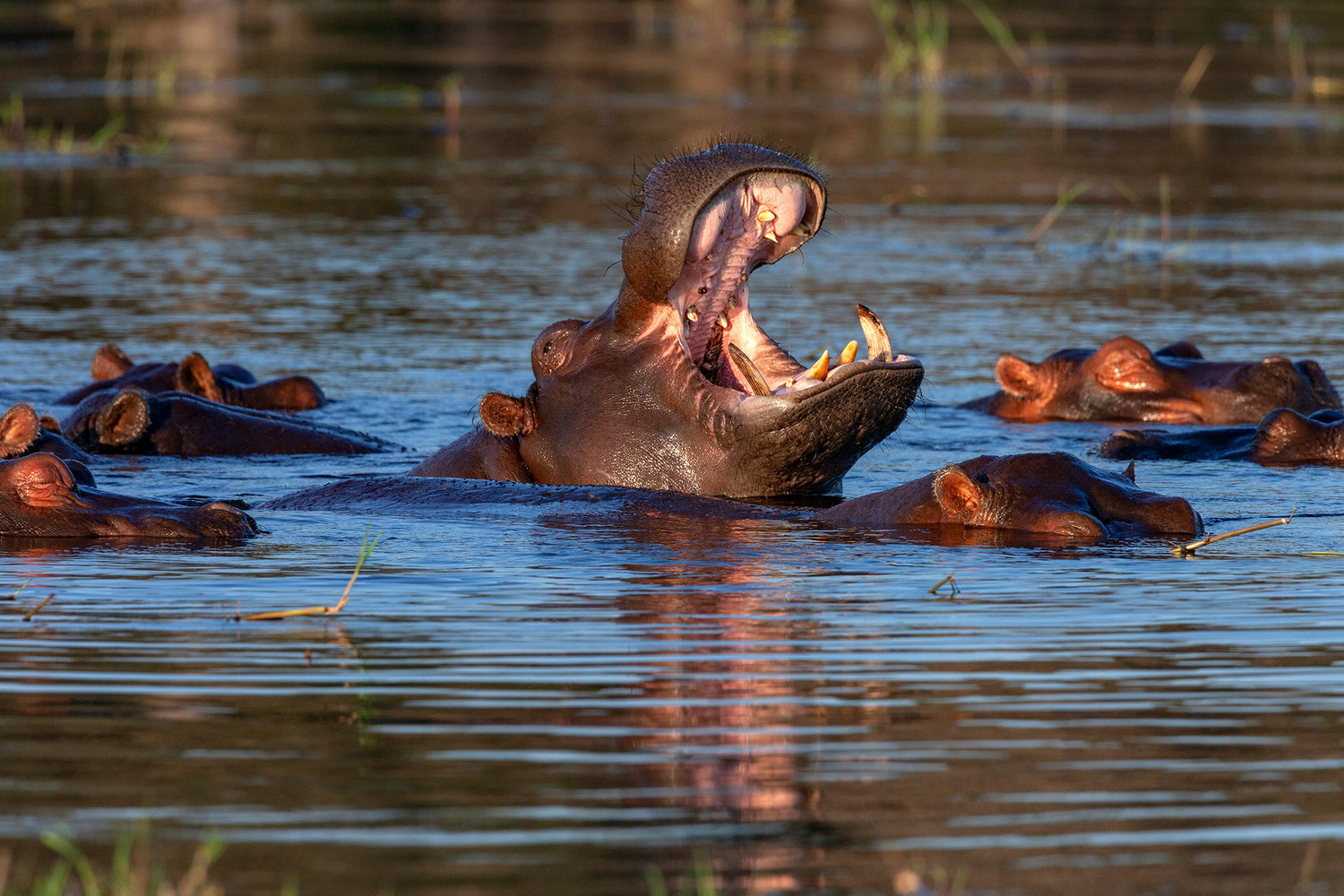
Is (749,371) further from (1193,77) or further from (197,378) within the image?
(1193,77)

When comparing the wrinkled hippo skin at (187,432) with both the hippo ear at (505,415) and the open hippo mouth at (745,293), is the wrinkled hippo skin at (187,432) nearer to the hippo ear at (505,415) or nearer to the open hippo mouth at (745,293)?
the hippo ear at (505,415)

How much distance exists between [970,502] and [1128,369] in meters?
Result: 3.30

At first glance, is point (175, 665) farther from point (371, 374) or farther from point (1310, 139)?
point (1310, 139)

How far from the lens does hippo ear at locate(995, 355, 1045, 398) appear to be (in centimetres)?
939

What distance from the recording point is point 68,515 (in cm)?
634

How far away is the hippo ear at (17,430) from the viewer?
21.9 ft

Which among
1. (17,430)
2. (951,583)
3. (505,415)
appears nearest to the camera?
(951,583)

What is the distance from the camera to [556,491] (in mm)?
6695

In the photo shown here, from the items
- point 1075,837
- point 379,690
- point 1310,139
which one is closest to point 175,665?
point 379,690

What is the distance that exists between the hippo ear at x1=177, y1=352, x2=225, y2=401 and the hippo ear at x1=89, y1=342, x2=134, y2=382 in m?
0.54

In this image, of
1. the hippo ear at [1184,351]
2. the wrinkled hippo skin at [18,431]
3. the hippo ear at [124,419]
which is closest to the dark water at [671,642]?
the hippo ear at [124,419]

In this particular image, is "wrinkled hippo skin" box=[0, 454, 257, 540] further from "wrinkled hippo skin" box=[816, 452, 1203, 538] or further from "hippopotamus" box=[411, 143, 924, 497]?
"wrinkled hippo skin" box=[816, 452, 1203, 538]

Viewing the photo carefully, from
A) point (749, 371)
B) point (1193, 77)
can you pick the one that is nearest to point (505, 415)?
point (749, 371)

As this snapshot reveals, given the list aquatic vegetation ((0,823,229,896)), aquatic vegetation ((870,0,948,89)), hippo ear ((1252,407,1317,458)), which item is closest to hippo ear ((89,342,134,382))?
hippo ear ((1252,407,1317,458))
